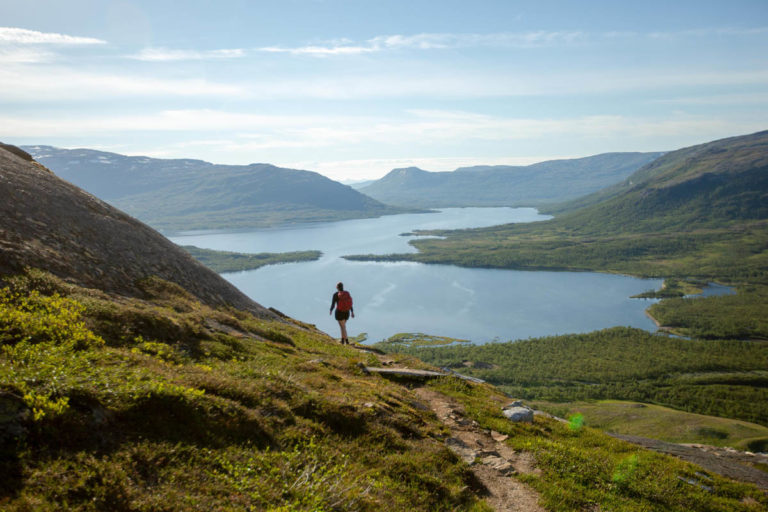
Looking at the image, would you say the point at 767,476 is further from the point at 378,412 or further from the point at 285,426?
the point at 285,426

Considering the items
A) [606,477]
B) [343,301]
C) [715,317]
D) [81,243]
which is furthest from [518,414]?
[715,317]

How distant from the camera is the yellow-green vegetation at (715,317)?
535ft

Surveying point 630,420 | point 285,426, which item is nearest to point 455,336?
point 630,420

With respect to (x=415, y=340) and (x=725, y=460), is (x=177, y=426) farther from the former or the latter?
(x=415, y=340)

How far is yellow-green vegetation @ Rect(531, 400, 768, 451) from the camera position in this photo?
79.7 meters

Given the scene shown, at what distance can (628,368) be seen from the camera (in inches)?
5231

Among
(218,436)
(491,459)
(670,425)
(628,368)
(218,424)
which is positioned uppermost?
(218,424)

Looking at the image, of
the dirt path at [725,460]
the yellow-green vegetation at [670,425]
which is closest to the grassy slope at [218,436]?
the dirt path at [725,460]

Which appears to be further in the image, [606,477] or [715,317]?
[715,317]

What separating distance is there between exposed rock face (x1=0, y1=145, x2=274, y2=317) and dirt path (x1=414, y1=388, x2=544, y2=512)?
15.2 m

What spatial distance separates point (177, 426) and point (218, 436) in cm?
90

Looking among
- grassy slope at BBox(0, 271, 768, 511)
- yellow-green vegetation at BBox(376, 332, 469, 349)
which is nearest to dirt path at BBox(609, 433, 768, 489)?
grassy slope at BBox(0, 271, 768, 511)

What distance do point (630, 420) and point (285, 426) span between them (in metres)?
106

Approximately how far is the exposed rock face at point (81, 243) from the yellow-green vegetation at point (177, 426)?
271cm
